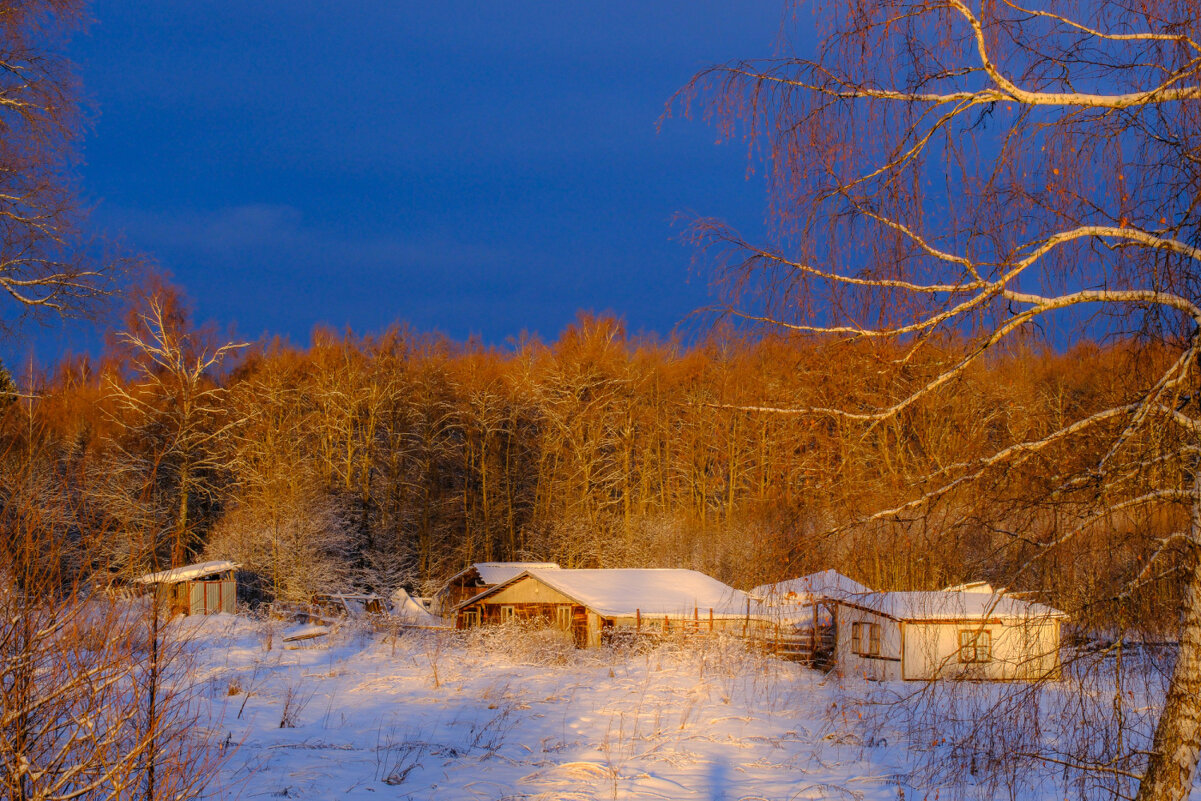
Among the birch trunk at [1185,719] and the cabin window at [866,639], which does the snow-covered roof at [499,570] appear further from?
the birch trunk at [1185,719]

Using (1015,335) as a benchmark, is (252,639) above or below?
below

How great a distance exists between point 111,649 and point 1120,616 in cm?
444

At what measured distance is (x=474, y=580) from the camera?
36.2 m

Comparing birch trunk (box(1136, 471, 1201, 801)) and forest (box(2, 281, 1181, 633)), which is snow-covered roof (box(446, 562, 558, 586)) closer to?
forest (box(2, 281, 1181, 633))

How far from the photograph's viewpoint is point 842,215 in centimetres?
371

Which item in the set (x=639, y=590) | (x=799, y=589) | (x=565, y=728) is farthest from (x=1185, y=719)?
(x=639, y=590)

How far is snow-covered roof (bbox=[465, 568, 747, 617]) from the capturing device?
27109 millimetres

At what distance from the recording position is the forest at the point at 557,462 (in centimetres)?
388

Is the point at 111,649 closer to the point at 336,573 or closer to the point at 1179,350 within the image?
the point at 1179,350

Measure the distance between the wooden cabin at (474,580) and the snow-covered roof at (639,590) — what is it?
9.40 ft

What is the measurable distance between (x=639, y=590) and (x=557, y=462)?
37.6 ft

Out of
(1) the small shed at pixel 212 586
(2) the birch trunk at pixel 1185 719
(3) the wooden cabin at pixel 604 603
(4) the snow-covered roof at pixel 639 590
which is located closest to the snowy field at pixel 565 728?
(2) the birch trunk at pixel 1185 719

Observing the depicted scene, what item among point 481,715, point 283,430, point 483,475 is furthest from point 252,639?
point 483,475

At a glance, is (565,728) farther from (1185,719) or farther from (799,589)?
(1185,719)
